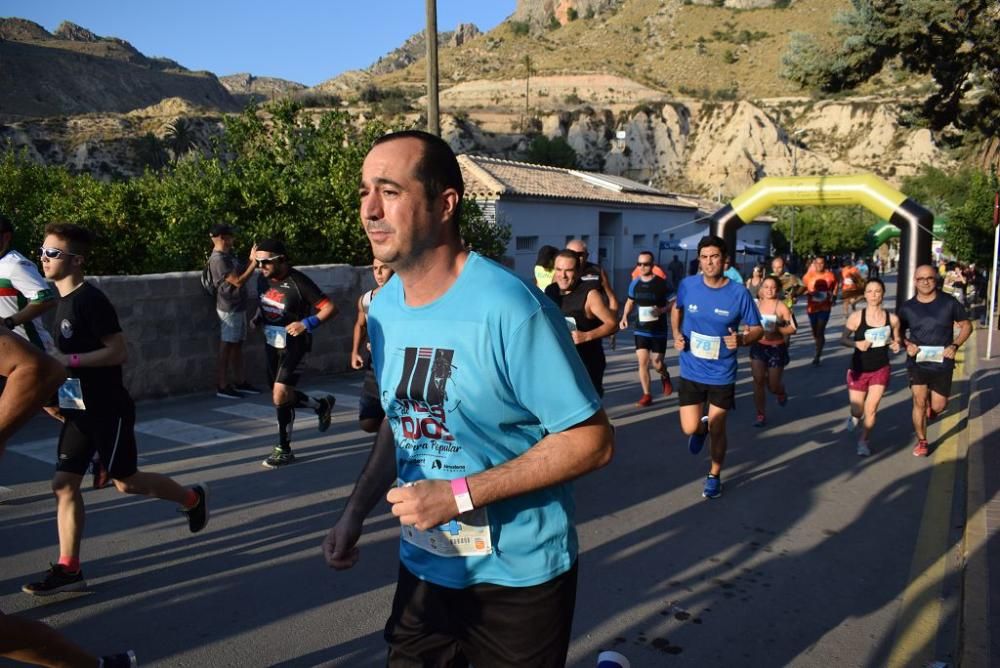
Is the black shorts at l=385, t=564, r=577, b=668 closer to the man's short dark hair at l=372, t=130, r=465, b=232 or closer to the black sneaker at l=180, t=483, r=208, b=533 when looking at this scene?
the man's short dark hair at l=372, t=130, r=465, b=232

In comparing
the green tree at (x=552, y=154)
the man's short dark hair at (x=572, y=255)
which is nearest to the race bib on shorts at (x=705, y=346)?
the man's short dark hair at (x=572, y=255)

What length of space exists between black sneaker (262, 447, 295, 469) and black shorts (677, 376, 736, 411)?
3.32 m

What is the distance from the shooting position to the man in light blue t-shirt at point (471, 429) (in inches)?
73.9

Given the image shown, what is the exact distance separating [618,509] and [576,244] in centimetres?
→ 288

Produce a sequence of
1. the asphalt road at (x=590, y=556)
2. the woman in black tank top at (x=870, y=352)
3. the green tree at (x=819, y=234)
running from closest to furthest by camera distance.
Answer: the asphalt road at (x=590, y=556) → the woman in black tank top at (x=870, y=352) → the green tree at (x=819, y=234)

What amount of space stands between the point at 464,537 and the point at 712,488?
4.55 metres

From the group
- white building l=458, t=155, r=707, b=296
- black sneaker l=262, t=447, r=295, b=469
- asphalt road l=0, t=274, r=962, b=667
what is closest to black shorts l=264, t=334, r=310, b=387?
black sneaker l=262, t=447, r=295, b=469

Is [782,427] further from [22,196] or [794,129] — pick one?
[794,129]

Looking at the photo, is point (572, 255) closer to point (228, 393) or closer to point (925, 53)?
point (228, 393)

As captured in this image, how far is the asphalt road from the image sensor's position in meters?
3.78

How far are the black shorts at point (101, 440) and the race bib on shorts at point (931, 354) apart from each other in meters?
7.01

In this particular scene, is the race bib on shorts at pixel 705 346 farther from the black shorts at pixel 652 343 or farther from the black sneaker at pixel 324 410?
the black shorts at pixel 652 343

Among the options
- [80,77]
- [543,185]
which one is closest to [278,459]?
[543,185]

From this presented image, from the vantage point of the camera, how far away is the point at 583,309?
7172 millimetres
